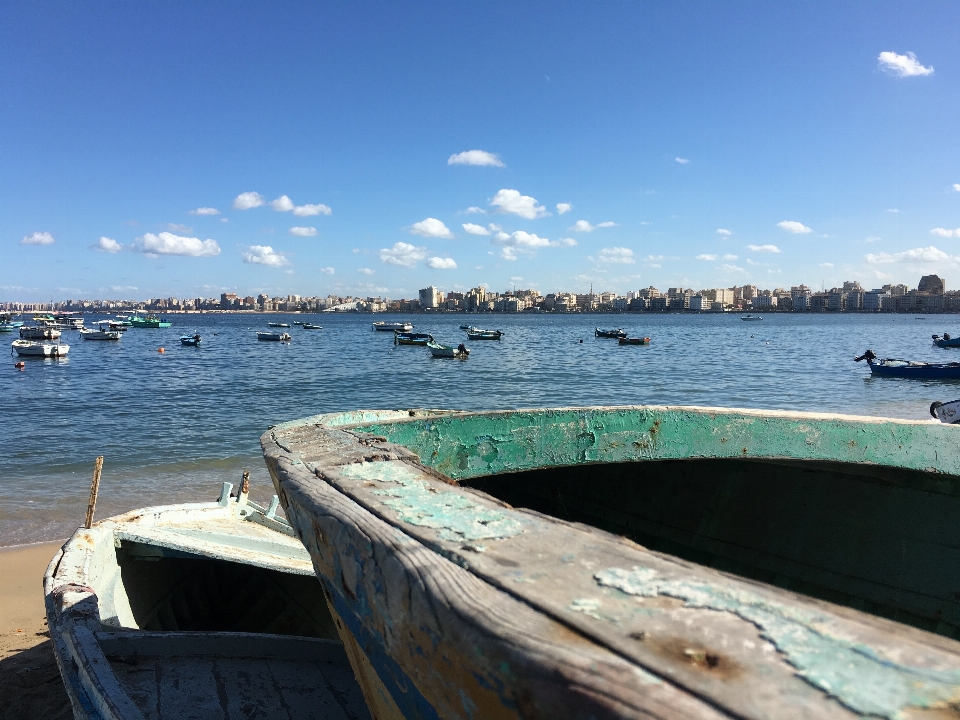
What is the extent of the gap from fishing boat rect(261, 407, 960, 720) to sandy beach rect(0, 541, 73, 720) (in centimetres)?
350

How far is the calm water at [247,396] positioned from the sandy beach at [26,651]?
218cm

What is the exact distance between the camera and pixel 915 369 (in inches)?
1230

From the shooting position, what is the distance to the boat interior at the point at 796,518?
322cm

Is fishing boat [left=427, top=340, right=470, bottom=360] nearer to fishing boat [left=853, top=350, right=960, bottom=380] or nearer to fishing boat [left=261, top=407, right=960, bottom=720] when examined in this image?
fishing boat [left=853, top=350, right=960, bottom=380]

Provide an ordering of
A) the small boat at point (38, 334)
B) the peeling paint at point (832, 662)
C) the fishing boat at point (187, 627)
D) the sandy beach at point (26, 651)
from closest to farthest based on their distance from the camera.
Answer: the peeling paint at point (832, 662)
the fishing boat at point (187, 627)
the sandy beach at point (26, 651)
the small boat at point (38, 334)

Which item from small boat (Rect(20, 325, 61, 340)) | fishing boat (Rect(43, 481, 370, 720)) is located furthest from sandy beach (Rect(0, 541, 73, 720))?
small boat (Rect(20, 325, 61, 340))

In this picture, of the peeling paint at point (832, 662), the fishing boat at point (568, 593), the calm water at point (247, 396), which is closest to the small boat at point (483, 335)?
the calm water at point (247, 396)

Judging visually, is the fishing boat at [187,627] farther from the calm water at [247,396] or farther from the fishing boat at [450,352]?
the fishing boat at [450,352]

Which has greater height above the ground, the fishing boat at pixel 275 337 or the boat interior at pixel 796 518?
the boat interior at pixel 796 518

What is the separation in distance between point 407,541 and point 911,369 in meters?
37.3

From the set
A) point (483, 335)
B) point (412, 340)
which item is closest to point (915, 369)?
point (412, 340)

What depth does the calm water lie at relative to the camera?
13.3m

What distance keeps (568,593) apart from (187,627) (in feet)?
14.8

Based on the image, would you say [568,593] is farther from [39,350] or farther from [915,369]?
[39,350]
